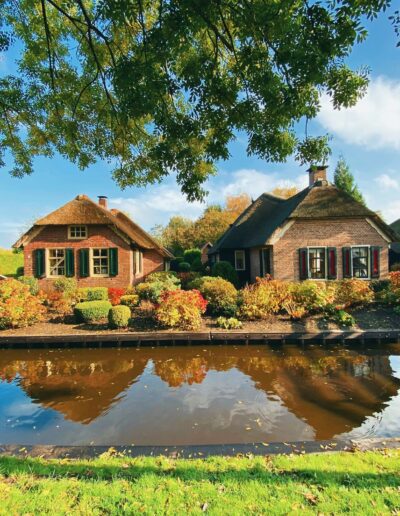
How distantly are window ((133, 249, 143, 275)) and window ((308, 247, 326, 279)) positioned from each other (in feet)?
36.2

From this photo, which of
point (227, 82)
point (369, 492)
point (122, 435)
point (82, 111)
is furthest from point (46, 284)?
point (369, 492)

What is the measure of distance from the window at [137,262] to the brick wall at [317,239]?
363 inches

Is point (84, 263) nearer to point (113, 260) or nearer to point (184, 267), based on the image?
point (113, 260)

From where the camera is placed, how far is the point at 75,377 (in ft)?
27.1

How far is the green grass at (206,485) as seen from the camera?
9.60 feet

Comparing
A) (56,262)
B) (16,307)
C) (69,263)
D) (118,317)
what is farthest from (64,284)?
(118,317)

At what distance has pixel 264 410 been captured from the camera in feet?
20.0

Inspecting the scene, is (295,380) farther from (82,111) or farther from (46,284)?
(46,284)

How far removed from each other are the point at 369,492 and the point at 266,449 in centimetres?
134

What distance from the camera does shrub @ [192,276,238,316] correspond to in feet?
42.5

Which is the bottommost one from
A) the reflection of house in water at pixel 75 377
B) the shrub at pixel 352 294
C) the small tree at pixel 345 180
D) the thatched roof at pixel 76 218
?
the reflection of house in water at pixel 75 377

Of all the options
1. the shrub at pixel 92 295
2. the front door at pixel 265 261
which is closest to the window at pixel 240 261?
the front door at pixel 265 261

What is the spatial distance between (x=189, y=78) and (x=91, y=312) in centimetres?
1034

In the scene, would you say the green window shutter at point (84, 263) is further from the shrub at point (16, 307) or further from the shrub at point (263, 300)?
the shrub at point (263, 300)
